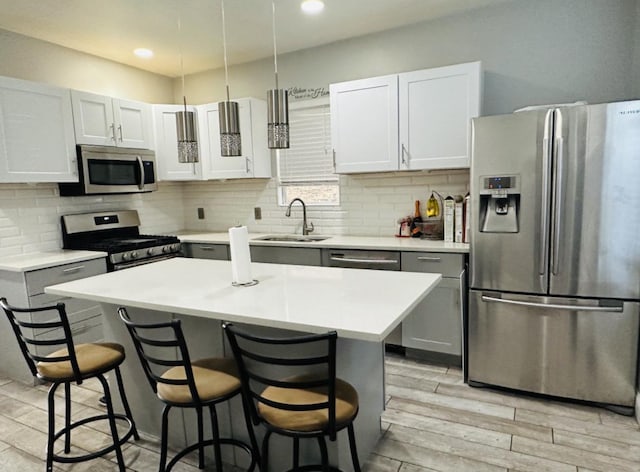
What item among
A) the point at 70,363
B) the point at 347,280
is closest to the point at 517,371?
the point at 347,280

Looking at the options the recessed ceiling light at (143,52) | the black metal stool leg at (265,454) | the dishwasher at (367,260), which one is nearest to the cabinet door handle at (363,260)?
the dishwasher at (367,260)

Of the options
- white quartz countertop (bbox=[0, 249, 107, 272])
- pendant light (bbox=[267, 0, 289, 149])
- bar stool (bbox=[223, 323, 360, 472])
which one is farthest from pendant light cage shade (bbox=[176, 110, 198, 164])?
white quartz countertop (bbox=[0, 249, 107, 272])

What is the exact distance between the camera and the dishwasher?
3139mm

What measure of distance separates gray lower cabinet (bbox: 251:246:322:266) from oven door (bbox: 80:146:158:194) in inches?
50.5

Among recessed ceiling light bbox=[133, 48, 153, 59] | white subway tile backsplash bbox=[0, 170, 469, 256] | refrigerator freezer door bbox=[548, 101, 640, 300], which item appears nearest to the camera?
refrigerator freezer door bbox=[548, 101, 640, 300]

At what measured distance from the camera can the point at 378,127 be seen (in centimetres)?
328

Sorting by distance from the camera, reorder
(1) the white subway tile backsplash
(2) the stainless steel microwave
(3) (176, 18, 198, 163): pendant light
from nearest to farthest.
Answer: (3) (176, 18, 198, 163): pendant light, (1) the white subway tile backsplash, (2) the stainless steel microwave

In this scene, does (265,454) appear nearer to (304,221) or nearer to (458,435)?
(458,435)

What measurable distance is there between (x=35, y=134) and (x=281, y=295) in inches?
102

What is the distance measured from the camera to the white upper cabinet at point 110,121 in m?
3.42

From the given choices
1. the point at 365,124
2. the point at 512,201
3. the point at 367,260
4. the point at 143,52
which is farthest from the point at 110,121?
the point at 512,201

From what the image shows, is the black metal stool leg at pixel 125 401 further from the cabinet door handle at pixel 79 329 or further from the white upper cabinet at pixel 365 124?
the white upper cabinet at pixel 365 124

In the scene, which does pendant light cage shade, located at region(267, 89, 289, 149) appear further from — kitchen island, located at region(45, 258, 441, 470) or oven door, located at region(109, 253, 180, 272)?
oven door, located at region(109, 253, 180, 272)

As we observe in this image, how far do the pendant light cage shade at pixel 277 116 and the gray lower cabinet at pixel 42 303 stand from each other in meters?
2.19
